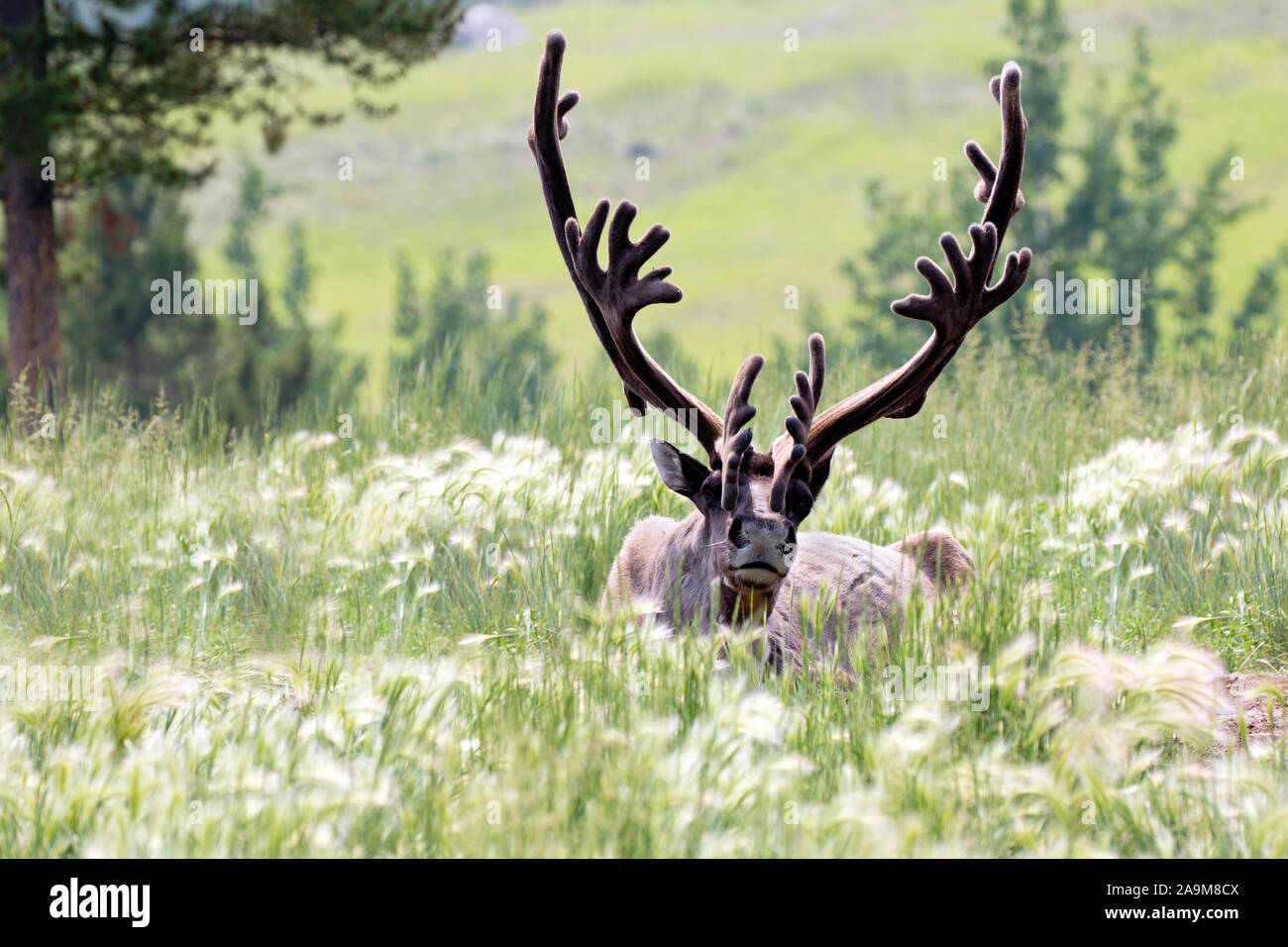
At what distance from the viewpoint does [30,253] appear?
12.6m

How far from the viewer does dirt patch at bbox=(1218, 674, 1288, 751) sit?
452cm

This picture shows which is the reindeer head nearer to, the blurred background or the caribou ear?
the caribou ear

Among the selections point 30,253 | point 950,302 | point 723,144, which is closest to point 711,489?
point 950,302

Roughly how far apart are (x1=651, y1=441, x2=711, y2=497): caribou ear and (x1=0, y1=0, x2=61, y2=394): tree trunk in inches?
331

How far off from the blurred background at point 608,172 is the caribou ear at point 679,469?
3.02 meters

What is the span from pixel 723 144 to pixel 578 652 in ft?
367

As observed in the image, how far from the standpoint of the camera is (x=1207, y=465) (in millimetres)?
6055

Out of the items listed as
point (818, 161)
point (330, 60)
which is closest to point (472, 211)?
point (818, 161)

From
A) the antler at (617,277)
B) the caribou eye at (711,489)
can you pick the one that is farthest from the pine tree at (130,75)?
the caribou eye at (711,489)

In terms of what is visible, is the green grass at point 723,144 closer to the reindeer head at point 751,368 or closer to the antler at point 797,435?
the reindeer head at point 751,368

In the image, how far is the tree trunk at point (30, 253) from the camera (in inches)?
484

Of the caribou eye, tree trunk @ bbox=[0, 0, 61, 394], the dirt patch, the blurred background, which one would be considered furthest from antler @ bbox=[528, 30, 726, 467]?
tree trunk @ bbox=[0, 0, 61, 394]

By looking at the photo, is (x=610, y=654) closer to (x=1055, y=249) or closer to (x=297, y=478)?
(x=297, y=478)

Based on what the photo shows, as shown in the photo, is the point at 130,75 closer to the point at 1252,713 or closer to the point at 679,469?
the point at 679,469
